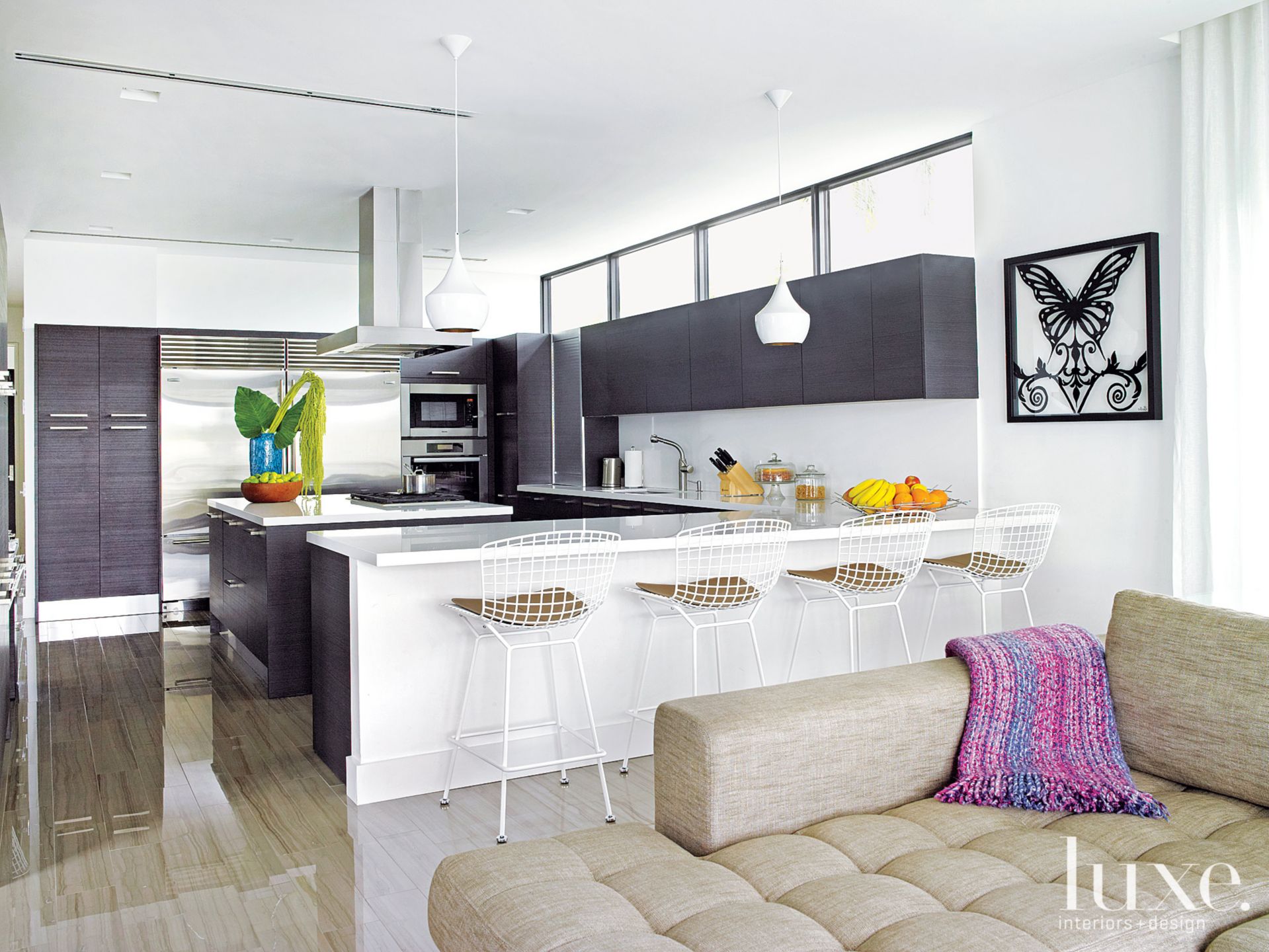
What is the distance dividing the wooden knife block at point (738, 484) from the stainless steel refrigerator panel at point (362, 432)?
2.77 m

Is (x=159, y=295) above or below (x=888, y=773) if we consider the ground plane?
above

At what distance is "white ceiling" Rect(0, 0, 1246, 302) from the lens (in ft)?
11.5

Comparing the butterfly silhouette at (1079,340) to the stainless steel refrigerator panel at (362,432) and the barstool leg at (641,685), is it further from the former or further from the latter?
the stainless steel refrigerator panel at (362,432)

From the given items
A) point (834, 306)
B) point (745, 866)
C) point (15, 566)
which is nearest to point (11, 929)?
point (745, 866)

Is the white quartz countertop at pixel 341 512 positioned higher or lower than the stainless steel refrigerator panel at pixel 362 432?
lower

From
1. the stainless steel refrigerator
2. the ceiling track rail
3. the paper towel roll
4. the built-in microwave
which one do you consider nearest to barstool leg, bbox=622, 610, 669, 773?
the ceiling track rail

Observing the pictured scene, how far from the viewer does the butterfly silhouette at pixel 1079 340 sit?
13.6ft

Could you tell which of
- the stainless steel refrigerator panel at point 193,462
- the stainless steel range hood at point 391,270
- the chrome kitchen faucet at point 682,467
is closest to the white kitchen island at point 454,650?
the stainless steel range hood at point 391,270

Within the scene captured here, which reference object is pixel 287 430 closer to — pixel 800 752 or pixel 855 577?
pixel 855 577

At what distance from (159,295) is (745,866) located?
275 inches

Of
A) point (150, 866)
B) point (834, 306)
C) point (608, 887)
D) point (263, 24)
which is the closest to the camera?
point (608, 887)

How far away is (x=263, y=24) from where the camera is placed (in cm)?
352

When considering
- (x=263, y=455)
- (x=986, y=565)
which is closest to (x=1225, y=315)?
(x=986, y=565)

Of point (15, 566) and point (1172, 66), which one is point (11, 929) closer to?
point (15, 566)
